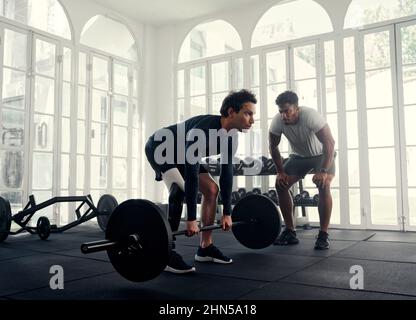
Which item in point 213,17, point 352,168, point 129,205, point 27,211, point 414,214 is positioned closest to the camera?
point 129,205

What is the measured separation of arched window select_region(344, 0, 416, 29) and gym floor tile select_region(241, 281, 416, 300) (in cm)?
328

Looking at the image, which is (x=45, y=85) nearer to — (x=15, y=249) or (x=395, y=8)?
(x=15, y=249)

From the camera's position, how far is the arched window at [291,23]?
4312 millimetres

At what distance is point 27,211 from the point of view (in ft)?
10.2

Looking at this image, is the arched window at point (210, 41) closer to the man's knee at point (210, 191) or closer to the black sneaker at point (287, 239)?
the black sneaker at point (287, 239)

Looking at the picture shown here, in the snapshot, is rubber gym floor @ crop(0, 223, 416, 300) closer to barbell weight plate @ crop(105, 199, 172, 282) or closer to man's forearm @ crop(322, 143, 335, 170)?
barbell weight plate @ crop(105, 199, 172, 282)

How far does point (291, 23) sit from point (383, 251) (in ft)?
9.48

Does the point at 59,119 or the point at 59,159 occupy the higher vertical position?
the point at 59,119

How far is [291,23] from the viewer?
4.51 m

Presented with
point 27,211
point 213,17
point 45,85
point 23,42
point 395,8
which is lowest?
point 27,211

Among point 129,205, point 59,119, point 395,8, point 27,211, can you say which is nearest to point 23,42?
point 59,119

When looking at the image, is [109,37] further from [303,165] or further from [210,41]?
[303,165]

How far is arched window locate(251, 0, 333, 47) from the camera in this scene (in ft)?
14.1
